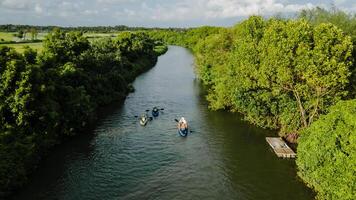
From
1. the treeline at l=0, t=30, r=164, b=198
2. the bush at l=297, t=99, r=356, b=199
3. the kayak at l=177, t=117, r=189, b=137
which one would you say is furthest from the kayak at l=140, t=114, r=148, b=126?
the bush at l=297, t=99, r=356, b=199

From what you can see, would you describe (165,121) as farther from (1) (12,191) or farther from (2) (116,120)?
(1) (12,191)

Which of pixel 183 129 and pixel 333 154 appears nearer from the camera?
pixel 333 154

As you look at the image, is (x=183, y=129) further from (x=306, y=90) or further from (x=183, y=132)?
(x=306, y=90)

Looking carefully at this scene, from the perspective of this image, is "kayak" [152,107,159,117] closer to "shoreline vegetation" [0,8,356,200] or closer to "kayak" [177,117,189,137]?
"kayak" [177,117,189,137]

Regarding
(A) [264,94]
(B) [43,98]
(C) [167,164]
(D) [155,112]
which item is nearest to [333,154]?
(C) [167,164]

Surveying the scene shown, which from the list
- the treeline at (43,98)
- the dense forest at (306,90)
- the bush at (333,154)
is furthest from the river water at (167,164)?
the bush at (333,154)
